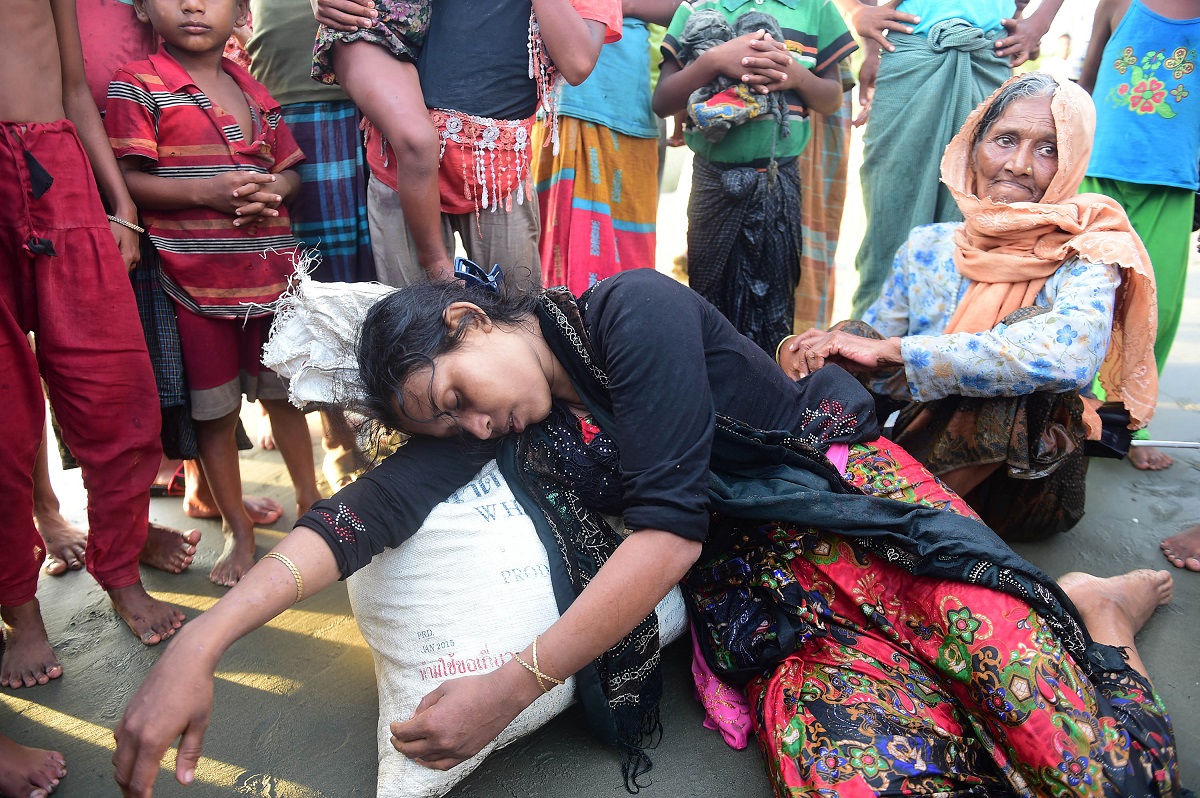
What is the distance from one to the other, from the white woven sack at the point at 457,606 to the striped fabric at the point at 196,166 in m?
1.05

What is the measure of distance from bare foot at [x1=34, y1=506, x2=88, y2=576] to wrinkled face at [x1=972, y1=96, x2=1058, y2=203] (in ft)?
Answer: 9.86

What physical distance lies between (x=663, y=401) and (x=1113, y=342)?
5.46 ft

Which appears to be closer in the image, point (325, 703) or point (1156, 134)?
point (325, 703)

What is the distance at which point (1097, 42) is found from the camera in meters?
3.28

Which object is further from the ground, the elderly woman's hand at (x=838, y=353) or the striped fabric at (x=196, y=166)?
the striped fabric at (x=196, y=166)

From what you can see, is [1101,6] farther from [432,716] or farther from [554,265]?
[432,716]


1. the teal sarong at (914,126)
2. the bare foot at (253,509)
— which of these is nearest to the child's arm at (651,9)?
the teal sarong at (914,126)

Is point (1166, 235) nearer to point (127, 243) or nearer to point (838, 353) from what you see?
point (838, 353)

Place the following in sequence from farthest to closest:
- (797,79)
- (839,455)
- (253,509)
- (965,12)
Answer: (965,12)
(797,79)
(253,509)
(839,455)

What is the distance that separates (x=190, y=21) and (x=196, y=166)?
0.40 m

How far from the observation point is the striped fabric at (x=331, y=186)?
2.60 meters

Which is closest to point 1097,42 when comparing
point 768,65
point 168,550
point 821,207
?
point 821,207

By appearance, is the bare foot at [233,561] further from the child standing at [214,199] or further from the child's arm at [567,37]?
the child's arm at [567,37]

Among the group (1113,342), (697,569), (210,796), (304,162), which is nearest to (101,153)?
(304,162)
